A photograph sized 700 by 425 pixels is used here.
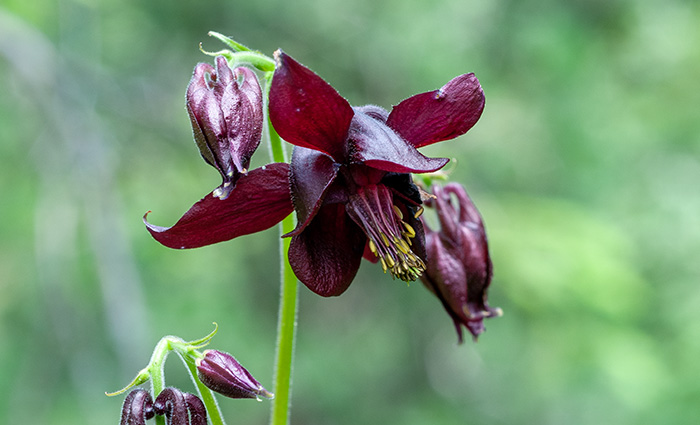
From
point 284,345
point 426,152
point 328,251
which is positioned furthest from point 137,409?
point 426,152

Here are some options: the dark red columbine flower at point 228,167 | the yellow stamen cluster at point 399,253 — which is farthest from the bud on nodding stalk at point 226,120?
the yellow stamen cluster at point 399,253

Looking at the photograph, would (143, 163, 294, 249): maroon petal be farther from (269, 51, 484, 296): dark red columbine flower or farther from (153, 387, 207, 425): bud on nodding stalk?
(153, 387, 207, 425): bud on nodding stalk

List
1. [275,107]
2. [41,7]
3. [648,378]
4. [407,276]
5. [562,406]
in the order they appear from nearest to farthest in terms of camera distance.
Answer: [275,107]
[407,276]
[648,378]
[41,7]
[562,406]

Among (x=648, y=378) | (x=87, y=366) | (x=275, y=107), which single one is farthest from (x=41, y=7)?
(x=275, y=107)

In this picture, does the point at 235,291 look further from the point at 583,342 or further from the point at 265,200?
the point at 265,200

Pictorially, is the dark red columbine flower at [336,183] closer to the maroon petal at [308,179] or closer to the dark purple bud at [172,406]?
the maroon petal at [308,179]

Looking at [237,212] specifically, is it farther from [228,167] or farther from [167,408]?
[167,408]
